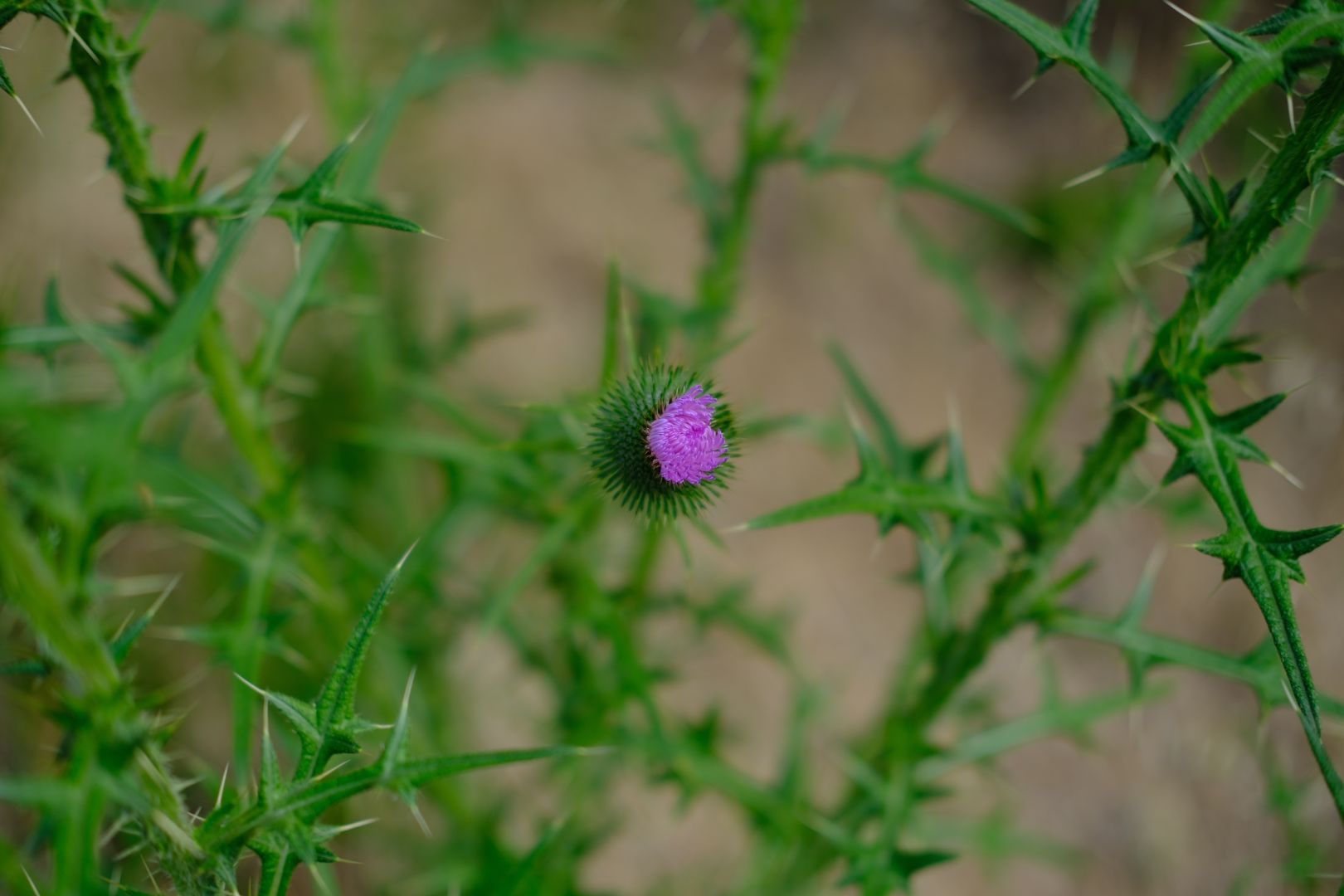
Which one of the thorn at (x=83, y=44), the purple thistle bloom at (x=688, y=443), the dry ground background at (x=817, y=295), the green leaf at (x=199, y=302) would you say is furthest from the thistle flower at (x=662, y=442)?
the dry ground background at (x=817, y=295)

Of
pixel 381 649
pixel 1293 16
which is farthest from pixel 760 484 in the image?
pixel 1293 16

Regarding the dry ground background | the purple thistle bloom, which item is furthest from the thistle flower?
the dry ground background

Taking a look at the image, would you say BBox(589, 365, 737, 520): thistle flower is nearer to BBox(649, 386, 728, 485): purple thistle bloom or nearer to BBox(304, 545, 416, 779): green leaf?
BBox(649, 386, 728, 485): purple thistle bloom

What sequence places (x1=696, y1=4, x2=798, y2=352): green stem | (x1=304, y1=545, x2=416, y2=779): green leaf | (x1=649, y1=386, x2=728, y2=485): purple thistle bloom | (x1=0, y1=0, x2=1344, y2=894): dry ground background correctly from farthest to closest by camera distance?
(x1=0, y1=0, x2=1344, y2=894): dry ground background → (x1=696, y1=4, x2=798, y2=352): green stem → (x1=649, y1=386, x2=728, y2=485): purple thistle bloom → (x1=304, y1=545, x2=416, y2=779): green leaf

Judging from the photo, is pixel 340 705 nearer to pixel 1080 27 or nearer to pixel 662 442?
pixel 662 442

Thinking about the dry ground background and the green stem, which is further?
the dry ground background

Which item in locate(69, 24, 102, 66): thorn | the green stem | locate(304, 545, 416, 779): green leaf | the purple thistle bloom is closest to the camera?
locate(304, 545, 416, 779): green leaf

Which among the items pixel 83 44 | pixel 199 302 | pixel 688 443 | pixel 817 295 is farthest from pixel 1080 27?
pixel 817 295
